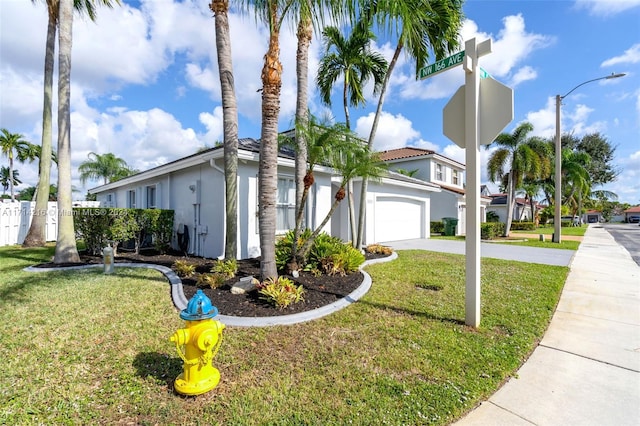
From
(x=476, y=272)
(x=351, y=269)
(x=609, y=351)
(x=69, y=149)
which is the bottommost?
(x=609, y=351)

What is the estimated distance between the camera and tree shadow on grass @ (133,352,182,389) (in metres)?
2.87

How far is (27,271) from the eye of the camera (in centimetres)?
698

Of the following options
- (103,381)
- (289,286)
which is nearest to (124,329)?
(103,381)

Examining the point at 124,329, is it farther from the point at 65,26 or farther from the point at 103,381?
the point at 65,26

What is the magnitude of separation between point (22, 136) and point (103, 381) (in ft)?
104

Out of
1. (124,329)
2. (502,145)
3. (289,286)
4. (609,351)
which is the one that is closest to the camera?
(609,351)

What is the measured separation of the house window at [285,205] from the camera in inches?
367

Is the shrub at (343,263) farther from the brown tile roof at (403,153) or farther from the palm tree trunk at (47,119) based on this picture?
the brown tile roof at (403,153)

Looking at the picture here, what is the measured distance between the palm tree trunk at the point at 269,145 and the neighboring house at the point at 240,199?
2.56 m

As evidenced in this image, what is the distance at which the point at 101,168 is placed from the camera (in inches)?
1017

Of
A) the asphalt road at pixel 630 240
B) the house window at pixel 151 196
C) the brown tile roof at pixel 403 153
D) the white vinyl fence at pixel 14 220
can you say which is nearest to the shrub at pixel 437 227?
the brown tile roof at pixel 403 153

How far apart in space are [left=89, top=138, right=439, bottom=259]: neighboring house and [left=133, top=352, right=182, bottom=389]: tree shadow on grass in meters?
5.19

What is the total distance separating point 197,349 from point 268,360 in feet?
2.87

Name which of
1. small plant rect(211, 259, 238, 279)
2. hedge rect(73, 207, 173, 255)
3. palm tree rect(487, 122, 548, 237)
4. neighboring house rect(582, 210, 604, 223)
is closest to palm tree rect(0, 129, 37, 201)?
hedge rect(73, 207, 173, 255)
